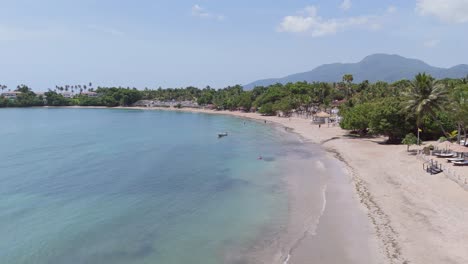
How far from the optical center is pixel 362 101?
268 feet

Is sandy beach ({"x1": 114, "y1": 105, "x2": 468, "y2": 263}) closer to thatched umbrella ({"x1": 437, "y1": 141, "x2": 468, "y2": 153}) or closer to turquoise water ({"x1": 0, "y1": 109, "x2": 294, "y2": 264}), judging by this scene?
thatched umbrella ({"x1": 437, "y1": 141, "x2": 468, "y2": 153})

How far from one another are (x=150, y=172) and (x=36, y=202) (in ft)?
42.9

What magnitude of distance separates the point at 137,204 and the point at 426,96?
33.2 meters

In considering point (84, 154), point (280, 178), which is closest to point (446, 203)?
point (280, 178)

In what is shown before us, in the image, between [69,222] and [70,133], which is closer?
[69,222]

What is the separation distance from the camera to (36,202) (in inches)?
1189

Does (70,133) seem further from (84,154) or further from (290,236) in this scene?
(290,236)

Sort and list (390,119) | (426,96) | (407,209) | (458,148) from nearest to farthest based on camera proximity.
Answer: (407,209) → (458,148) → (426,96) → (390,119)

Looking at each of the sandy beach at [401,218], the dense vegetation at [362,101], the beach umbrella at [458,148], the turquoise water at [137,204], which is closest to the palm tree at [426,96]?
the dense vegetation at [362,101]

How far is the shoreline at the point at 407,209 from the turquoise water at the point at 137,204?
613 centimetres

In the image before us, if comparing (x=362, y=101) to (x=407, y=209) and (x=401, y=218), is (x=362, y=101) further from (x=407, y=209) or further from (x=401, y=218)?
(x=401, y=218)

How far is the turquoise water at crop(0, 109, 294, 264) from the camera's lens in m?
21.0

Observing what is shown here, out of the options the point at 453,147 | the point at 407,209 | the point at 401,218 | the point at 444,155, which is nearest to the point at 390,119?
the point at 453,147

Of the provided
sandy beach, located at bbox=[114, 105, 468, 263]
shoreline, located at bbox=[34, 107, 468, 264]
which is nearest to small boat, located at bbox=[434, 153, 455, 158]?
shoreline, located at bbox=[34, 107, 468, 264]
